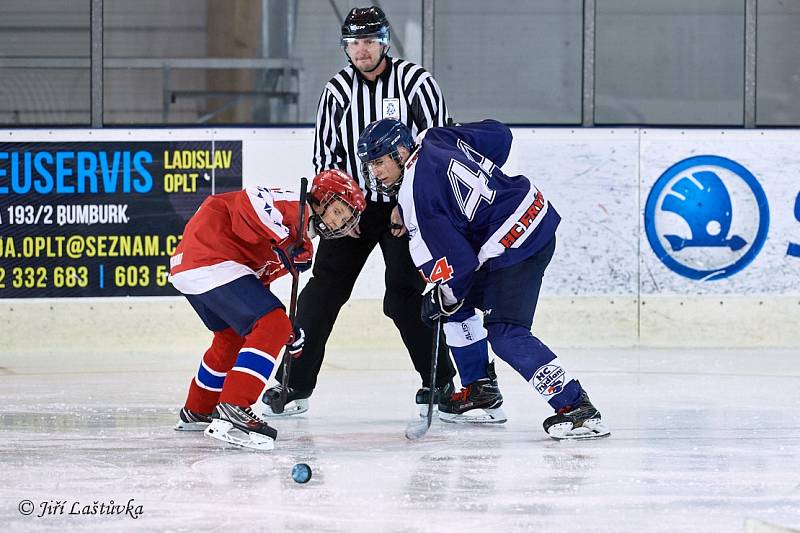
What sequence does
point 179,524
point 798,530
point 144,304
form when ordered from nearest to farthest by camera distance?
1. point 798,530
2. point 179,524
3. point 144,304

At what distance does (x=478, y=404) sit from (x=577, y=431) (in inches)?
15.3

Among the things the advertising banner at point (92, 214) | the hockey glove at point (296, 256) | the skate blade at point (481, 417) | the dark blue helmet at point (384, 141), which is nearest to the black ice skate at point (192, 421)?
the hockey glove at point (296, 256)

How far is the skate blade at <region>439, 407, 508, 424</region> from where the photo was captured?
10.9 feet

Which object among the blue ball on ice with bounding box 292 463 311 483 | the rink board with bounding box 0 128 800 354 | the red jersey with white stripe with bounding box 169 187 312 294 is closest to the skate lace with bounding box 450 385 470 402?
the red jersey with white stripe with bounding box 169 187 312 294

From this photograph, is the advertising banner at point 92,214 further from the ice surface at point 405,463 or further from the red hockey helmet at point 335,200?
the red hockey helmet at point 335,200

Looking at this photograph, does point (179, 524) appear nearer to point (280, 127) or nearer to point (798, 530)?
point (798, 530)

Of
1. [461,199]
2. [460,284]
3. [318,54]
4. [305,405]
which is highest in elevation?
[318,54]

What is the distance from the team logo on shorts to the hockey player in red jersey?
1.98 feet

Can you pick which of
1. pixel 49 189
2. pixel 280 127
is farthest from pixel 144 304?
pixel 280 127

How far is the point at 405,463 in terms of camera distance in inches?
107

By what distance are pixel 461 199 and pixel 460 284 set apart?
0.22 metres

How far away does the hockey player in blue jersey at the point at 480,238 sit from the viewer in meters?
3.03

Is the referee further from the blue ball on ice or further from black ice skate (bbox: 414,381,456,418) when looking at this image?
the blue ball on ice

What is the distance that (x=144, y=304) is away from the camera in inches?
200
